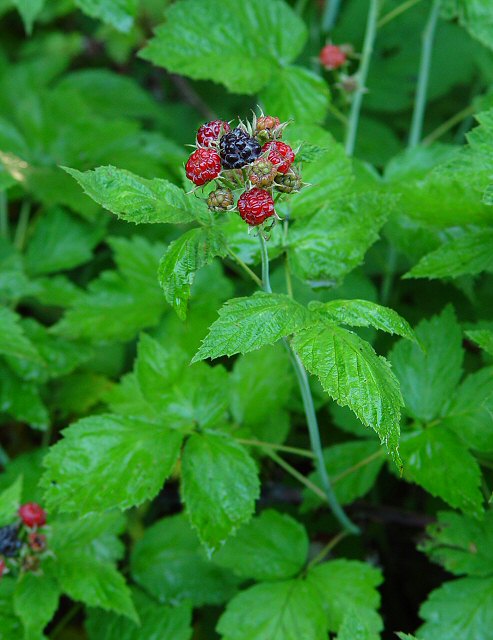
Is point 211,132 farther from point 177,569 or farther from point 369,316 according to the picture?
point 177,569

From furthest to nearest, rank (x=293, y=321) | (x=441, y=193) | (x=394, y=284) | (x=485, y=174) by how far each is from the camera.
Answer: (x=394, y=284) < (x=441, y=193) < (x=485, y=174) < (x=293, y=321)

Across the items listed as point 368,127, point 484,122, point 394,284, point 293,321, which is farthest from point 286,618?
point 368,127

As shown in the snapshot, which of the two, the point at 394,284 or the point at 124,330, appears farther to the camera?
the point at 394,284

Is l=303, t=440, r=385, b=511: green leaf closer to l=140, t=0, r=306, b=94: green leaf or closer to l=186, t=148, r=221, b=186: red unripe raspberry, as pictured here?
l=186, t=148, r=221, b=186: red unripe raspberry

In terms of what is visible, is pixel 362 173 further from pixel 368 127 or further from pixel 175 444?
pixel 175 444

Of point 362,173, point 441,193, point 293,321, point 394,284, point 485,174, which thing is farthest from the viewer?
point 394,284

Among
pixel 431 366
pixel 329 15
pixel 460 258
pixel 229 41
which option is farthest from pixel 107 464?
pixel 329 15

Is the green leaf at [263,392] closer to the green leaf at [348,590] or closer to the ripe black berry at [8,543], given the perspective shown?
the green leaf at [348,590]
